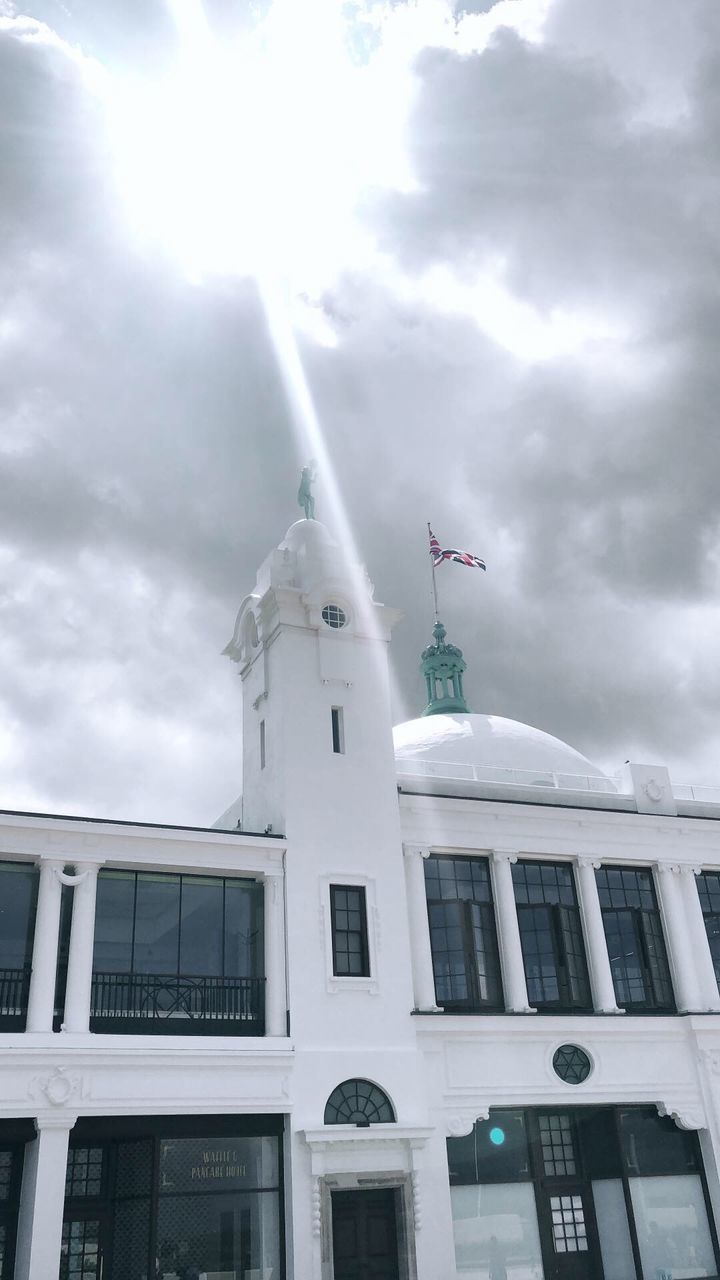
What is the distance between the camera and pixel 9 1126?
22781 mm

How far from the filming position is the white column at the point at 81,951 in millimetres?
23781

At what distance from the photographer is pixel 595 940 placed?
100.0 feet

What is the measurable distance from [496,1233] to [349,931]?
25.7ft

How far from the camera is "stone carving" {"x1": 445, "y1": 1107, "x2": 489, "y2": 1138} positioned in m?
26.8

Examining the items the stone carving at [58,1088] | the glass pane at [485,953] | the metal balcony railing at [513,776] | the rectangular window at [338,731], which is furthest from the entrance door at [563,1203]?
the stone carving at [58,1088]

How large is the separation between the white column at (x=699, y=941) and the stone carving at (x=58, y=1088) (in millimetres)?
17110

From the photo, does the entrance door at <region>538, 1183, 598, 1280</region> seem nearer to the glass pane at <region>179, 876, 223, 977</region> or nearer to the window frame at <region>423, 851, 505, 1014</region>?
the window frame at <region>423, 851, 505, 1014</region>

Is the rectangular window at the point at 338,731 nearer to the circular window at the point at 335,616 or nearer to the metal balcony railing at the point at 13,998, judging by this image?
the circular window at the point at 335,616

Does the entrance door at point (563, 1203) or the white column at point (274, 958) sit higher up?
the white column at point (274, 958)

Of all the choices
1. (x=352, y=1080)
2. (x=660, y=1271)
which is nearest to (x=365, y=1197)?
(x=352, y=1080)

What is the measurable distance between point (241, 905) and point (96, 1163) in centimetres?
635

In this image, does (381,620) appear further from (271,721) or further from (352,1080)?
(352,1080)

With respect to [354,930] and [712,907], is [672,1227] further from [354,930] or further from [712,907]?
[354,930]

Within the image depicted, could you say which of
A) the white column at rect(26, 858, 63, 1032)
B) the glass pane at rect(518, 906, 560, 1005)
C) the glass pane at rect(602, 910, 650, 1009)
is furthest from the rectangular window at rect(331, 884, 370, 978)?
the glass pane at rect(602, 910, 650, 1009)
